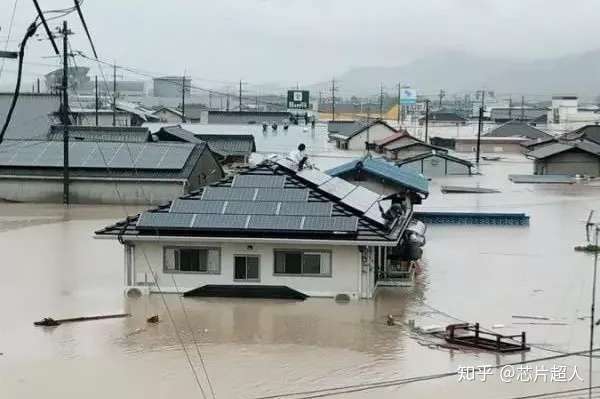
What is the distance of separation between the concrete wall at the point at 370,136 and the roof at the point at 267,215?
89.9ft

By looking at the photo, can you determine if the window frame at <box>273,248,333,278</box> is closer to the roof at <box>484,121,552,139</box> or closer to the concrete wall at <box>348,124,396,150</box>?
the concrete wall at <box>348,124,396,150</box>

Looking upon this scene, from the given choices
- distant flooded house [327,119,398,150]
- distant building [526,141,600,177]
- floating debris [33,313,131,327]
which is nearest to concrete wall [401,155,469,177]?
distant building [526,141,600,177]

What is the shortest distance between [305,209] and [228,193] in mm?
A: 1070

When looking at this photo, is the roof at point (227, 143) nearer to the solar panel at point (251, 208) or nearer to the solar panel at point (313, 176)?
the solar panel at point (313, 176)

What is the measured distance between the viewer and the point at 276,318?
9.23 meters

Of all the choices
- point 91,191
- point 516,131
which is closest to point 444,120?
point 516,131

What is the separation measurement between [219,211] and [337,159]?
21.1m

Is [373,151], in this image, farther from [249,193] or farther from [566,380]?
[566,380]

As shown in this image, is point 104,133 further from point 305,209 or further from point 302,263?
point 302,263

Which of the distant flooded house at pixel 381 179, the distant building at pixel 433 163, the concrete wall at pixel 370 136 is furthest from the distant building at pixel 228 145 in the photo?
the distant flooded house at pixel 381 179

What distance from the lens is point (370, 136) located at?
128 feet

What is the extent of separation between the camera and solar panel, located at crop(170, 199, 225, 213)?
33.4 feet

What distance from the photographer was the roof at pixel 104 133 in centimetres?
2252

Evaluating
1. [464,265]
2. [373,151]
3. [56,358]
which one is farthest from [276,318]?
[373,151]
